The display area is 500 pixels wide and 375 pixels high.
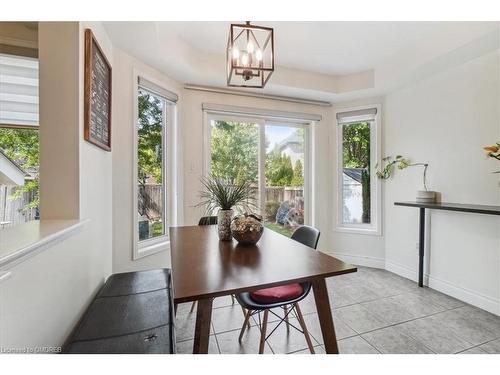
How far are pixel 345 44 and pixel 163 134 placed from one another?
220cm

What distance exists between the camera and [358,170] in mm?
3551

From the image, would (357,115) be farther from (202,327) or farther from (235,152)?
(202,327)

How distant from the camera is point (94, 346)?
3.34 feet

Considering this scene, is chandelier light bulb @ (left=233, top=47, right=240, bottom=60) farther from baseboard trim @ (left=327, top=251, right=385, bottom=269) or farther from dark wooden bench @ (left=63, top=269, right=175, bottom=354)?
baseboard trim @ (left=327, top=251, right=385, bottom=269)

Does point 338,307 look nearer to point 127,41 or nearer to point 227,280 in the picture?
point 227,280

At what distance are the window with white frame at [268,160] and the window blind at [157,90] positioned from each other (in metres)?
0.49

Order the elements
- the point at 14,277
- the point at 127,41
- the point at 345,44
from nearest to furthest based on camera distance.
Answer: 1. the point at 14,277
2. the point at 127,41
3. the point at 345,44

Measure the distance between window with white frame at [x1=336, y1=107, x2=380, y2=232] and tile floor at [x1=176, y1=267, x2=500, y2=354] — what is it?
1120 mm

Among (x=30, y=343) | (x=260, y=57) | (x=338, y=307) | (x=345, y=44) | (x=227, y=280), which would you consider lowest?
(x=338, y=307)

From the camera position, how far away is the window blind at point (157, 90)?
241 cm

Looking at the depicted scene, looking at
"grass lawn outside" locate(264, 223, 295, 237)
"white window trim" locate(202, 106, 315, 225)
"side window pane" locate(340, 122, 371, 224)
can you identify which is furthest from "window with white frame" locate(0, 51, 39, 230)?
"side window pane" locate(340, 122, 371, 224)

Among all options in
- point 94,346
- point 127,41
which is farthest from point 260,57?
point 94,346

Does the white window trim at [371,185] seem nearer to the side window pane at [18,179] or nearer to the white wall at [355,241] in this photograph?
the white wall at [355,241]

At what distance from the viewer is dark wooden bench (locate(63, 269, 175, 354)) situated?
40.0 inches
